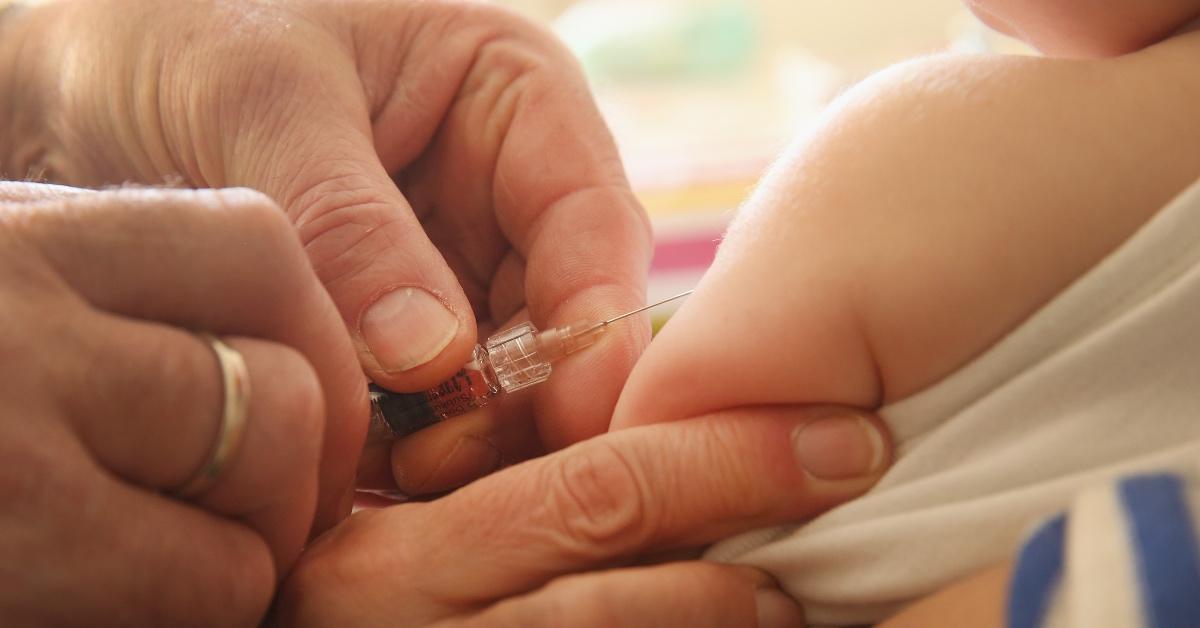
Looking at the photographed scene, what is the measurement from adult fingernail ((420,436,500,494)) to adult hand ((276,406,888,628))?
24cm

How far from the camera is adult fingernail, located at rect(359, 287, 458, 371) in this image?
82 cm

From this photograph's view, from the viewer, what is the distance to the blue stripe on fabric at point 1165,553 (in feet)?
1.24

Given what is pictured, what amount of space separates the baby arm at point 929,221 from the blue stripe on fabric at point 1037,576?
0.54 ft

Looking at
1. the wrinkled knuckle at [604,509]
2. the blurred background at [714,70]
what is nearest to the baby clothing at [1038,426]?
the wrinkled knuckle at [604,509]

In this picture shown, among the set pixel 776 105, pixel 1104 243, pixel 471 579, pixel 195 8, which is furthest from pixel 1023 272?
pixel 776 105

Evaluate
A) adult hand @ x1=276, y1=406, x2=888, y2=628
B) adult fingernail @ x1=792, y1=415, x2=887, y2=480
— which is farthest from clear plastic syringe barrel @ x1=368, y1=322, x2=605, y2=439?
adult fingernail @ x1=792, y1=415, x2=887, y2=480

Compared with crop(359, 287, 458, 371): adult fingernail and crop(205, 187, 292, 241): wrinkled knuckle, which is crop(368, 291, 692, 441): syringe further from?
crop(205, 187, 292, 241): wrinkled knuckle

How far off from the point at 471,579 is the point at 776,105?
2.16m

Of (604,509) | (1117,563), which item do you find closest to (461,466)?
(604,509)

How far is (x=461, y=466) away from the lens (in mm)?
907

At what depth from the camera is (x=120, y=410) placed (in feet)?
1.56

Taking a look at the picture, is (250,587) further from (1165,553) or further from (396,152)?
(396,152)

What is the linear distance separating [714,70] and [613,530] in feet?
7.92

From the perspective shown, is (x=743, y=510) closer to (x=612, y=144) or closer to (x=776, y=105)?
(x=612, y=144)
